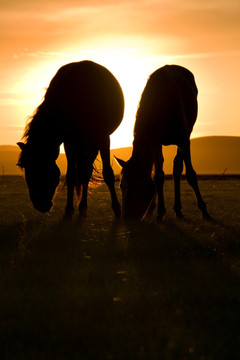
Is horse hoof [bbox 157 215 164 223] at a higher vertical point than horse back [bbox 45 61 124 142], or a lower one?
lower

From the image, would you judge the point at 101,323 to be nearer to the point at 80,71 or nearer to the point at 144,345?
the point at 144,345

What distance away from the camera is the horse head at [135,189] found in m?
8.09

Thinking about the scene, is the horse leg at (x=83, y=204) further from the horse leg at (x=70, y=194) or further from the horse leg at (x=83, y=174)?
the horse leg at (x=70, y=194)

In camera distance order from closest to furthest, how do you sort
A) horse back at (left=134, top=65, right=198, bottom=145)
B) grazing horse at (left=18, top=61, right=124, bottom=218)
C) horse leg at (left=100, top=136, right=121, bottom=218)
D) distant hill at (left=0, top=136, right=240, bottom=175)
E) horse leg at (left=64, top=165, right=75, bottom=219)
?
grazing horse at (left=18, top=61, right=124, bottom=218) < horse back at (left=134, top=65, right=198, bottom=145) < horse leg at (left=64, top=165, right=75, bottom=219) < horse leg at (left=100, top=136, right=121, bottom=218) < distant hill at (left=0, top=136, right=240, bottom=175)

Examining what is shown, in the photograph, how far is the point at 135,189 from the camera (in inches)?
319

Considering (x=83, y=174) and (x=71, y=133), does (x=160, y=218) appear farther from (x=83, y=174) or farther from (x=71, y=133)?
(x=71, y=133)

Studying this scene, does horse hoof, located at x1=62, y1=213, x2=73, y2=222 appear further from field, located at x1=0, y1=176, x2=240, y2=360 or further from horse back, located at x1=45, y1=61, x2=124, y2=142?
horse back, located at x1=45, y1=61, x2=124, y2=142

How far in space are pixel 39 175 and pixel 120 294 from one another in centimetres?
447

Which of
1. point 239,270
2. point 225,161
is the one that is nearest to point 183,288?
point 239,270

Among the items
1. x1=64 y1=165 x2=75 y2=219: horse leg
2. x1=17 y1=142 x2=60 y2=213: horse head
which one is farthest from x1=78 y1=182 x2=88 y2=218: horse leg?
x1=17 y1=142 x2=60 y2=213: horse head

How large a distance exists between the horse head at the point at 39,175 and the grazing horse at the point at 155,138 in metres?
1.34

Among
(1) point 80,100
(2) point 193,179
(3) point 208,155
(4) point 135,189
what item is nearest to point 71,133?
(1) point 80,100

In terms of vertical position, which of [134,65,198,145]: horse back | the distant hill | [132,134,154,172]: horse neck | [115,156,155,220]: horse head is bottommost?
the distant hill

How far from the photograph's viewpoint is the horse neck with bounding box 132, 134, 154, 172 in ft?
27.8
